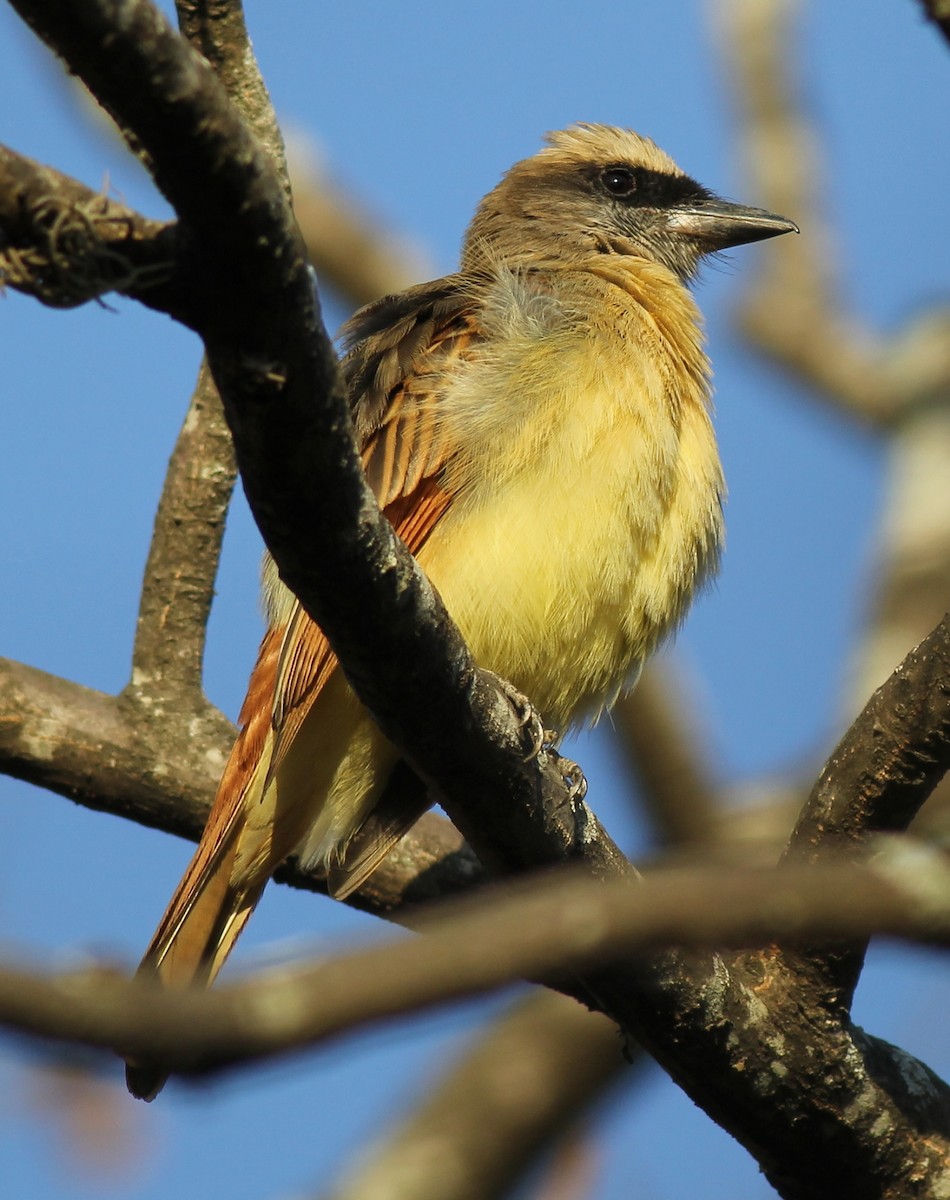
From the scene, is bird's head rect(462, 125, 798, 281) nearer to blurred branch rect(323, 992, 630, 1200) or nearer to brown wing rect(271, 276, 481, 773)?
brown wing rect(271, 276, 481, 773)

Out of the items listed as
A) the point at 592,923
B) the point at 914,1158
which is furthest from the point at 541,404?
the point at 592,923

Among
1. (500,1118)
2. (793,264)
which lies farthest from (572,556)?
(793,264)

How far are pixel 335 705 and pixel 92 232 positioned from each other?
7.86 ft

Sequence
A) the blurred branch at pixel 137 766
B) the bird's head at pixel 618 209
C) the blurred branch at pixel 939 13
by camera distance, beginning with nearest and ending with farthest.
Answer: the blurred branch at pixel 939 13
the blurred branch at pixel 137 766
the bird's head at pixel 618 209

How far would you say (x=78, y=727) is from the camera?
4.80 meters

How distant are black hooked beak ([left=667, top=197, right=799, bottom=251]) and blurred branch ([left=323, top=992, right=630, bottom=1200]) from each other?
370 centimetres

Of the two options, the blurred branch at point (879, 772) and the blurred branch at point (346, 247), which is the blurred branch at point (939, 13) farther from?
the blurred branch at point (346, 247)

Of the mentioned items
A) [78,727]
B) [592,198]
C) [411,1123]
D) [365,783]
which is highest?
[592,198]

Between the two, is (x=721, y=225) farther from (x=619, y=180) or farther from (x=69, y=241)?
(x=69, y=241)

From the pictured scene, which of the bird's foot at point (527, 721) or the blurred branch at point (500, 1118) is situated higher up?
the bird's foot at point (527, 721)

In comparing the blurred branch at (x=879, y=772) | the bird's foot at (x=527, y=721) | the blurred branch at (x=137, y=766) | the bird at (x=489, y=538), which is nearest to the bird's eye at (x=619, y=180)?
the bird at (x=489, y=538)

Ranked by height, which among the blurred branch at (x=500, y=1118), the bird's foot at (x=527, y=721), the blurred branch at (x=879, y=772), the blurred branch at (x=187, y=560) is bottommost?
the blurred branch at (x=500, y=1118)

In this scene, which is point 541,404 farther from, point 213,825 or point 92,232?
point 92,232

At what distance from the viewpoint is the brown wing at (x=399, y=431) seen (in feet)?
14.1
